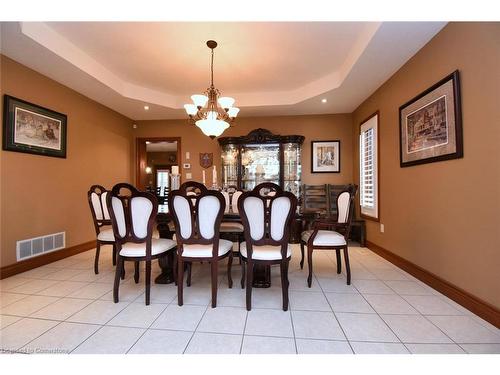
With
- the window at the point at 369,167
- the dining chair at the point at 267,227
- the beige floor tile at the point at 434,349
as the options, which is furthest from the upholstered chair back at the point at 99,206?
the window at the point at 369,167

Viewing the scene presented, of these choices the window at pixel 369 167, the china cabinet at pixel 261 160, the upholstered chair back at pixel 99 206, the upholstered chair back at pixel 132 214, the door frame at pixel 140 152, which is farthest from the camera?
the door frame at pixel 140 152

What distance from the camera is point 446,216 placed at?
6.85 feet

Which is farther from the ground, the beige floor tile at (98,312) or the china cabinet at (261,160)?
the china cabinet at (261,160)

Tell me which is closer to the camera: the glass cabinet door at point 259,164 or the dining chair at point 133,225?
the dining chair at point 133,225

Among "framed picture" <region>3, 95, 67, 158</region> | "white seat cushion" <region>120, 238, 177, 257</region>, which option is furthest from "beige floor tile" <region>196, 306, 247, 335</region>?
"framed picture" <region>3, 95, 67, 158</region>

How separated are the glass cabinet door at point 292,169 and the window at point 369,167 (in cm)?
112

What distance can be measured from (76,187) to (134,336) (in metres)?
2.95

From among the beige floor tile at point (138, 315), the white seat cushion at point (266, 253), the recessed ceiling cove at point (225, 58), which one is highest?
the recessed ceiling cove at point (225, 58)

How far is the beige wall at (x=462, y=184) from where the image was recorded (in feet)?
5.39

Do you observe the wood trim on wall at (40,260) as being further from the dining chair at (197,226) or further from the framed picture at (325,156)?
the framed picture at (325,156)

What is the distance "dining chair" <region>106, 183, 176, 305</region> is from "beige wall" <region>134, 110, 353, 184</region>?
2915mm

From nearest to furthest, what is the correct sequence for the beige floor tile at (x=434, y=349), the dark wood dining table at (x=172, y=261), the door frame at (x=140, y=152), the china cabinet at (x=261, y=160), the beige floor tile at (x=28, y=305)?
the beige floor tile at (x=434, y=349), the beige floor tile at (x=28, y=305), the dark wood dining table at (x=172, y=261), the china cabinet at (x=261, y=160), the door frame at (x=140, y=152)
